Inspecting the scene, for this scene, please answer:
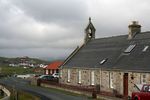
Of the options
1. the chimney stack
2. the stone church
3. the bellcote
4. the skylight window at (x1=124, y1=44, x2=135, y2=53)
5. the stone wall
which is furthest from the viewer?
the bellcote

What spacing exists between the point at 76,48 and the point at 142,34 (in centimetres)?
1816

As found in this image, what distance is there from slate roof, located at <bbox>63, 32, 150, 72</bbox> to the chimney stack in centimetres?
69

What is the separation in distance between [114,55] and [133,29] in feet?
15.7

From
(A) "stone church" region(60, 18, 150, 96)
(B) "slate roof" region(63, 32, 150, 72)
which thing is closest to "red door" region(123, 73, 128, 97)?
(A) "stone church" region(60, 18, 150, 96)

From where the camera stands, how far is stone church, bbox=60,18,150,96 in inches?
1753

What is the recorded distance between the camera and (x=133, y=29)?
54.6 metres

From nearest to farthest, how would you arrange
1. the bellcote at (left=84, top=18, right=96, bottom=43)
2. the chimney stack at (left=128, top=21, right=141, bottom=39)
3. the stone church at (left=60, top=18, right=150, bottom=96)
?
the stone church at (left=60, top=18, right=150, bottom=96)
the chimney stack at (left=128, top=21, right=141, bottom=39)
the bellcote at (left=84, top=18, right=96, bottom=43)

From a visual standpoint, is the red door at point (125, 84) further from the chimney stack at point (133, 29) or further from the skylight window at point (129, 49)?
the chimney stack at point (133, 29)

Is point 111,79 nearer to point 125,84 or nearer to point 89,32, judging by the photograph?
point 125,84

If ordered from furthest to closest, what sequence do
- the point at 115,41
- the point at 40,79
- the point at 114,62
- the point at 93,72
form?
the point at 40,79, the point at 115,41, the point at 93,72, the point at 114,62

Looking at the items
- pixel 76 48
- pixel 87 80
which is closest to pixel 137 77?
pixel 87 80

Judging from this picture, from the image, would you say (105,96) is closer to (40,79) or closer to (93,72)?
(93,72)

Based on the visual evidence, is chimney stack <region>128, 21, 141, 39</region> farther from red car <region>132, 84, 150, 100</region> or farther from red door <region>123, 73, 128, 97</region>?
red car <region>132, 84, 150, 100</region>

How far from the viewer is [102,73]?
170 feet
